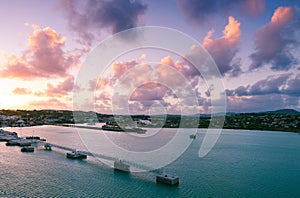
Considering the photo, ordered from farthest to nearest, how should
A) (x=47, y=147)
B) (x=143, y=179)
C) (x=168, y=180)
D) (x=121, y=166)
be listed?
(x=47, y=147)
(x=121, y=166)
(x=143, y=179)
(x=168, y=180)

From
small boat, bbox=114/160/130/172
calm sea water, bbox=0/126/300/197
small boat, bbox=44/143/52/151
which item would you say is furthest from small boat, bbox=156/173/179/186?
small boat, bbox=44/143/52/151

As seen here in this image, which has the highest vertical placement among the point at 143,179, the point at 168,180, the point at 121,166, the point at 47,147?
the point at 47,147

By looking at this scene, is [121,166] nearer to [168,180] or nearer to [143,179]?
[143,179]

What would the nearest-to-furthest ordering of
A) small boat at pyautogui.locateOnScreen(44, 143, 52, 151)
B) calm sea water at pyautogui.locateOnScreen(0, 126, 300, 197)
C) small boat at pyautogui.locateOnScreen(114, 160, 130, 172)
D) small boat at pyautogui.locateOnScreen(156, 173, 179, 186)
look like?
calm sea water at pyautogui.locateOnScreen(0, 126, 300, 197), small boat at pyautogui.locateOnScreen(156, 173, 179, 186), small boat at pyautogui.locateOnScreen(114, 160, 130, 172), small boat at pyautogui.locateOnScreen(44, 143, 52, 151)

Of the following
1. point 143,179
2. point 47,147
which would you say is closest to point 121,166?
point 143,179

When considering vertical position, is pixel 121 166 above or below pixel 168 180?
above

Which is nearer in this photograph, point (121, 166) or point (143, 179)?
point (143, 179)

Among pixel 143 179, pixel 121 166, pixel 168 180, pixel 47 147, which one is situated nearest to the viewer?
pixel 168 180

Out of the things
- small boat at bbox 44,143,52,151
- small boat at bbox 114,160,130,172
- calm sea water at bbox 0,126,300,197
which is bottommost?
Result: calm sea water at bbox 0,126,300,197

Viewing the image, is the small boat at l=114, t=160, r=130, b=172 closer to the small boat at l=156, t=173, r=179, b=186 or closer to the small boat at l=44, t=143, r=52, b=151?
the small boat at l=156, t=173, r=179, b=186

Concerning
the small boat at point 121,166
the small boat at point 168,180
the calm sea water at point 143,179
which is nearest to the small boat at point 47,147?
the calm sea water at point 143,179

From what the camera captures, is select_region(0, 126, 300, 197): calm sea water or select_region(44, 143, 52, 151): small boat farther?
select_region(44, 143, 52, 151): small boat

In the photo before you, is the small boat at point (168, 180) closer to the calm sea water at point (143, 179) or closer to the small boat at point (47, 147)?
the calm sea water at point (143, 179)
